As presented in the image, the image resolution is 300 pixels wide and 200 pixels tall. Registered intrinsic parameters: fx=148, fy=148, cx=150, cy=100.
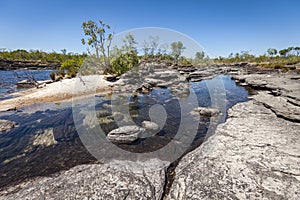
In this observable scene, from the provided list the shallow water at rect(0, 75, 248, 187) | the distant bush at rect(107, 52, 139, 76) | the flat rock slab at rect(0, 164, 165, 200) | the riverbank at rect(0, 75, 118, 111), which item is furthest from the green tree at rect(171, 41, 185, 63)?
the flat rock slab at rect(0, 164, 165, 200)

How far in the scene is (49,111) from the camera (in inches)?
516

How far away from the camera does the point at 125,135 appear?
329 inches

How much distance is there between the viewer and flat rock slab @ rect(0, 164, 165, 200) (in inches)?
179

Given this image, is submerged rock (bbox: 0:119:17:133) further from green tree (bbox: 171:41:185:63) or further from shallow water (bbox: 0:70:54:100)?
green tree (bbox: 171:41:185:63)

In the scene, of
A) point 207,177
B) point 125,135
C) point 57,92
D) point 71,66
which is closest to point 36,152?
point 125,135

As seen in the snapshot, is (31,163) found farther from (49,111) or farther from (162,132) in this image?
(49,111)

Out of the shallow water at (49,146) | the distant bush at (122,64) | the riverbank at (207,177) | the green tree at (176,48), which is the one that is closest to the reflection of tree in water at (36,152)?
the shallow water at (49,146)

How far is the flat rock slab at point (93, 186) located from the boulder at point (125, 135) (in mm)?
2400

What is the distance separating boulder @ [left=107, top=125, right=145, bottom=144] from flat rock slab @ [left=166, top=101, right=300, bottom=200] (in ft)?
9.84

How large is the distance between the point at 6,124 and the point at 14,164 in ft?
17.3

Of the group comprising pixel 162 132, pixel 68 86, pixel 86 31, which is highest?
pixel 86 31

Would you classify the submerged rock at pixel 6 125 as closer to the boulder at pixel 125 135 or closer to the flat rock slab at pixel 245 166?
the boulder at pixel 125 135

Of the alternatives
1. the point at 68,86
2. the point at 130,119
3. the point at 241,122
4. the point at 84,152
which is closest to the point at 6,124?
the point at 84,152

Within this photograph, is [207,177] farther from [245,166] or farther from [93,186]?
[93,186]
